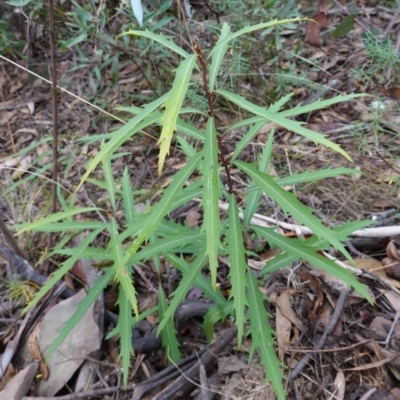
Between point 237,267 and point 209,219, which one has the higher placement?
point 209,219

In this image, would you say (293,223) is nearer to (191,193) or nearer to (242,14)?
(191,193)

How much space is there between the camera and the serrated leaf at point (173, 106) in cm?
83

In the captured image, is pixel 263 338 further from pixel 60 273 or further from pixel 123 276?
pixel 60 273

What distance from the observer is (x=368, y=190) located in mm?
2227

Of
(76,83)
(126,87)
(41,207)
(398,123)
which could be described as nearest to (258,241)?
(398,123)

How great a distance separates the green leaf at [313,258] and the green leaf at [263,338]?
16 cm

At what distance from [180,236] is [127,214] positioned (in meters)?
0.36

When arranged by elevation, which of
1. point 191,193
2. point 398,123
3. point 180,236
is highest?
point 191,193

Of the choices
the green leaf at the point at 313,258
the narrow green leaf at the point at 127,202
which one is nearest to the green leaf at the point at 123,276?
the narrow green leaf at the point at 127,202

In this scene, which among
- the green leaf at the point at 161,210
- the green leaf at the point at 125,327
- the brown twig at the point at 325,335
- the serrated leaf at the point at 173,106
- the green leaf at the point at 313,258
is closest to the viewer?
the serrated leaf at the point at 173,106

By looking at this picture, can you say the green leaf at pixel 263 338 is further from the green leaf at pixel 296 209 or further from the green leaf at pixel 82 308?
the green leaf at pixel 82 308

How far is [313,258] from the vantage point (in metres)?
1.30

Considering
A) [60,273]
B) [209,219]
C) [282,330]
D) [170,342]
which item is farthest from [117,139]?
[282,330]

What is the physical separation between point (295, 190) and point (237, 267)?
3.98 ft
